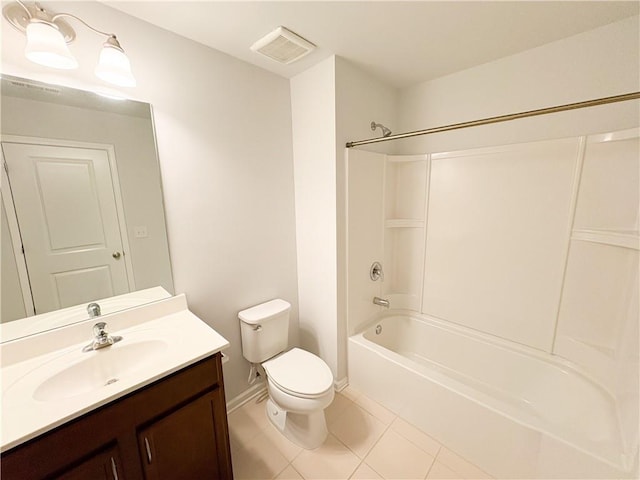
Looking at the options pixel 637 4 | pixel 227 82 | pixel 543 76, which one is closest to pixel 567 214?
pixel 543 76

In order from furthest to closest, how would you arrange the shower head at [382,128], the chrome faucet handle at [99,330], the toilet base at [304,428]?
the shower head at [382,128], the toilet base at [304,428], the chrome faucet handle at [99,330]

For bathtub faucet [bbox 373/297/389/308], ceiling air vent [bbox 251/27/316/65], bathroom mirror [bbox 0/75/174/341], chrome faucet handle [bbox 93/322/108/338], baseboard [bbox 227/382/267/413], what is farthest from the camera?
bathtub faucet [bbox 373/297/389/308]

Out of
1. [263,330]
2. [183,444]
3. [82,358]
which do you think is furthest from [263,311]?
[82,358]

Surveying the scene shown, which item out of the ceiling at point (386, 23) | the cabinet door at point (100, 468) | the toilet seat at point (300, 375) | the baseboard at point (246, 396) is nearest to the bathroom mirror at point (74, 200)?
the ceiling at point (386, 23)

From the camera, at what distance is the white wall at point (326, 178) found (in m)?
1.72

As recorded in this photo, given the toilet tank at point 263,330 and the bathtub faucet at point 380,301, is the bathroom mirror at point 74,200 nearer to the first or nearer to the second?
the toilet tank at point 263,330

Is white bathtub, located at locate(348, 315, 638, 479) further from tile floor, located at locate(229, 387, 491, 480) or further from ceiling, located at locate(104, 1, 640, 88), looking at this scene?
ceiling, located at locate(104, 1, 640, 88)

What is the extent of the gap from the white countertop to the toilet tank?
412 mm

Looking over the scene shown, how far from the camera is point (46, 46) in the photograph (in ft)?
3.09

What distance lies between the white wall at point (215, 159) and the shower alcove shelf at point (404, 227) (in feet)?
2.86

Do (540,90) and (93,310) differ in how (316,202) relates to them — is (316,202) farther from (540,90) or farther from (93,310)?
(540,90)

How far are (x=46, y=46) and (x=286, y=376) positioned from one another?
179cm

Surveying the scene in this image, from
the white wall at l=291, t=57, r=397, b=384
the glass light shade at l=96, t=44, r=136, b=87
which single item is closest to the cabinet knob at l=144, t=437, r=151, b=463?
the white wall at l=291, t=57, r=397, b=384

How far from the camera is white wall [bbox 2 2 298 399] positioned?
1.27 m
